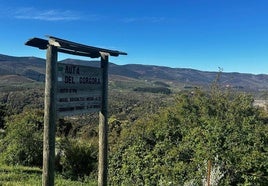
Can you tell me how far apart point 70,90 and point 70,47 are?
67 centimetres

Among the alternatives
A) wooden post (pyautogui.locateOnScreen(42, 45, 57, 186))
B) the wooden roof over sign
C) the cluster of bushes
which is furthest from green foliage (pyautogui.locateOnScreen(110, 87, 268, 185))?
wooden post (pyautogui.locateOnScreen(42, 45, 57, 186))

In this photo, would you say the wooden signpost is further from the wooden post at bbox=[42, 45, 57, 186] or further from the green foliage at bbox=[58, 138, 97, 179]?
the green foliage at bbox=[58, 138, 97, 179]

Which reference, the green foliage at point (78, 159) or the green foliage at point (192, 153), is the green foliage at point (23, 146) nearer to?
the green foliage at point (78, 159)

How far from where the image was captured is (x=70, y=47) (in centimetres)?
600

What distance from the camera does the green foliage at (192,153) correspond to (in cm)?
884

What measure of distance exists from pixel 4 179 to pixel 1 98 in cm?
7661

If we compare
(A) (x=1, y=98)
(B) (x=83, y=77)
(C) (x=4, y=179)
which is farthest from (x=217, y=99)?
(A) (x=1, y=98)

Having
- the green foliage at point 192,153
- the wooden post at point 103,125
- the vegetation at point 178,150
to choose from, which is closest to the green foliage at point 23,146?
the vegetation at point 178,150

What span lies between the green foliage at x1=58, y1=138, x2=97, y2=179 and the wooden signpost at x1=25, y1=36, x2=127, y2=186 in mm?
8614

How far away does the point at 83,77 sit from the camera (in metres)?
6.36

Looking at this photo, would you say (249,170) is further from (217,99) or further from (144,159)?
(217,99)

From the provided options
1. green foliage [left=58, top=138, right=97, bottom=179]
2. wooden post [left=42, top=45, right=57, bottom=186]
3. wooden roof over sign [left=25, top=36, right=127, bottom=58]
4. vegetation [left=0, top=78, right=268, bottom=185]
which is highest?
wooden roof over sign [left=25, top=36, right=127, bottom=58]

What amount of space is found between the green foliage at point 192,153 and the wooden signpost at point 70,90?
295cm

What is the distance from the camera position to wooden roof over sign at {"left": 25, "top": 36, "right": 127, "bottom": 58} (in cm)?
539
